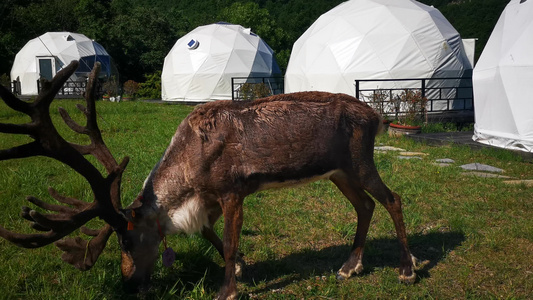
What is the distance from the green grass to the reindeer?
313 mm

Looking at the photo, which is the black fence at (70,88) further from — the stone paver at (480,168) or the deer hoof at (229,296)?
the deer hoof at (229,296)

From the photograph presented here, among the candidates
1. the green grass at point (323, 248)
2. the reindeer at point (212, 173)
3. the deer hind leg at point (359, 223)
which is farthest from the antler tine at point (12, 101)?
the deer hind leg at point (359, 223)

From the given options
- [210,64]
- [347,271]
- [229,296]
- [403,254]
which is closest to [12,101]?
[229,296]

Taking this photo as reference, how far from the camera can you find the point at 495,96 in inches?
419

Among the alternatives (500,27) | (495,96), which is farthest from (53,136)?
(500,27)

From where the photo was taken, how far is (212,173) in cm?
348

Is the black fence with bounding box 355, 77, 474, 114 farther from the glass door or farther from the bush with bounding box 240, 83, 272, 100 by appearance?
the glass door

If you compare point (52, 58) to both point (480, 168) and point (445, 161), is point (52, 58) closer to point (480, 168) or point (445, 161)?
point (445, 161)

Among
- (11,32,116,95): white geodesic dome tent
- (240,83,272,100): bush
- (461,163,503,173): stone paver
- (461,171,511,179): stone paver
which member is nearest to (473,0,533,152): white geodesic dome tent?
(461,163,503,173): stone paver

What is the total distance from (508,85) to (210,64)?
17.7m

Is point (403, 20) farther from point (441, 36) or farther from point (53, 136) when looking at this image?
point (53, 136)

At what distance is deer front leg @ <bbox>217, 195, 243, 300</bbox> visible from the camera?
349cm

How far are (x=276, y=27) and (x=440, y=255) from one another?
51.8 meters

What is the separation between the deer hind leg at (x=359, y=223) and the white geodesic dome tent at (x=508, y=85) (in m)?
6.75
